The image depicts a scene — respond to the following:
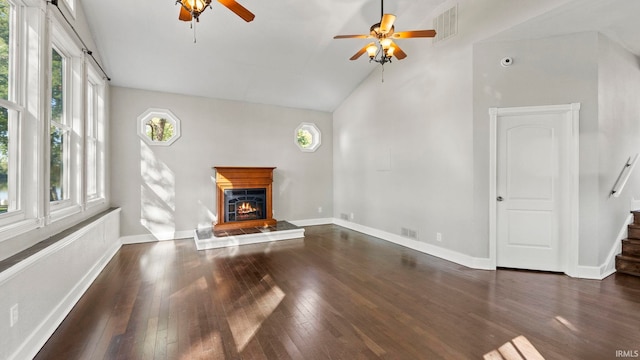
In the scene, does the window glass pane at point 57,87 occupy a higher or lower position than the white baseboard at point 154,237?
higher

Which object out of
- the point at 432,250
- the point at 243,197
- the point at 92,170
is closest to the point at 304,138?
the point at 243,197

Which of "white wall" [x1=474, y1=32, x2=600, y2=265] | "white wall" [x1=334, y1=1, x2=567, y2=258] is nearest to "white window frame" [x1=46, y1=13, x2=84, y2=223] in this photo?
"white wall" [x1=334, y1=1, x2=567, y2=258]

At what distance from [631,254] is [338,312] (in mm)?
4162

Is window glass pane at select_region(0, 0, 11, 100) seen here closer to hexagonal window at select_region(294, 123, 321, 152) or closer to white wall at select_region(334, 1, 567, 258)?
white wall at select_region(334, 1, 567, 258)

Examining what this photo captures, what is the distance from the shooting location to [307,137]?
7133 millimetres

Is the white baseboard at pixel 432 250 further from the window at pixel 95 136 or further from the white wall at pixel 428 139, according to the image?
the window at pixel 95 136

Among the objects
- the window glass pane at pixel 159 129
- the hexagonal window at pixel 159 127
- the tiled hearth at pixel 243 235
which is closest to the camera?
the tiled hearth at pixel 243 235

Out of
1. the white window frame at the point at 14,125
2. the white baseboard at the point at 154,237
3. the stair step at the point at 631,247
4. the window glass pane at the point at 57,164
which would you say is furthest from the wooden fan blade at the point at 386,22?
the white baseboard at the point at 154,237

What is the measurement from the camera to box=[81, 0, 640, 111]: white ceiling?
339cm

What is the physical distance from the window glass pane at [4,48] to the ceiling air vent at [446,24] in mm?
4875

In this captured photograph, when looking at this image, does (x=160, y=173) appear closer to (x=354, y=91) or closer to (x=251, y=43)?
(x=251, y=43)

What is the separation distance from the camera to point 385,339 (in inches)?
85.9

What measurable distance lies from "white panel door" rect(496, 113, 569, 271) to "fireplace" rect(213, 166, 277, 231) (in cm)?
433

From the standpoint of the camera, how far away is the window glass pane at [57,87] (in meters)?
2.98
